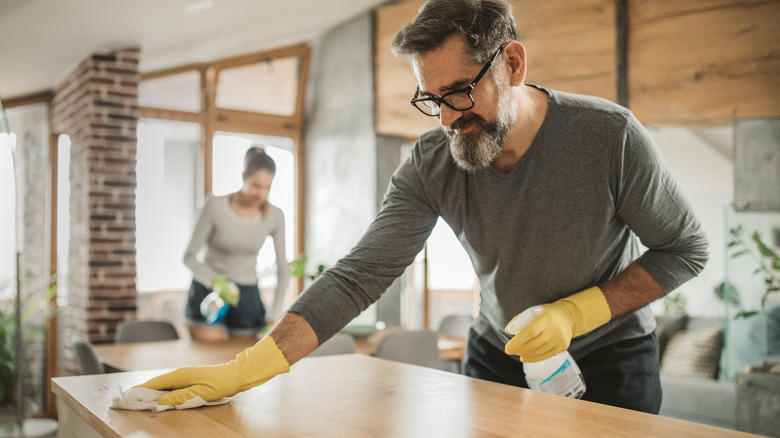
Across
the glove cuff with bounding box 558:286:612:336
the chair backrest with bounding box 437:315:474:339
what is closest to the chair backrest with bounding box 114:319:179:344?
the chair backrest with bounding box 437:315:474:339

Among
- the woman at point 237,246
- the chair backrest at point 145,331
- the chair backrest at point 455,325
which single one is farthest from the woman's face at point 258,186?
the chair backrest at point 455,325

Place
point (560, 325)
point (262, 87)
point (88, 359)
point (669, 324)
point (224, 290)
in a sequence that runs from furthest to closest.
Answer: point (262, 87) < point (669, 324) < point (224, 290) < point (88, 359) < point (560, 325)

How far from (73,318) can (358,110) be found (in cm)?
272

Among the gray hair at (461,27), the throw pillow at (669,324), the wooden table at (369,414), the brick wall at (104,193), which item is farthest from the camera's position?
the throw pillow at (669,324)

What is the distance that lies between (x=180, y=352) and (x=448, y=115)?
1.92m

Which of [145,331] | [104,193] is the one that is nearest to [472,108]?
[145,331]

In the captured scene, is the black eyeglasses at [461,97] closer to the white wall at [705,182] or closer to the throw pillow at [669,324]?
the throw pillow at [669,324]

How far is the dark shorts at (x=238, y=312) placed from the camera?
11.2 feet

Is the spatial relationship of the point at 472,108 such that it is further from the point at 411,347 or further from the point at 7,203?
the point at 7,203

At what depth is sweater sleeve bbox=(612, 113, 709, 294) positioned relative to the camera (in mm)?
1461

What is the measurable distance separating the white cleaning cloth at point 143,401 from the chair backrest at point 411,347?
1.94 m

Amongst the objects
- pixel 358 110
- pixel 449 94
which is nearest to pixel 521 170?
pixel 449 94

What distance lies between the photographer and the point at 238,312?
3.44 metres

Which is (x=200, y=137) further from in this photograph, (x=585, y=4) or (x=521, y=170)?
(x=521, y=170)
